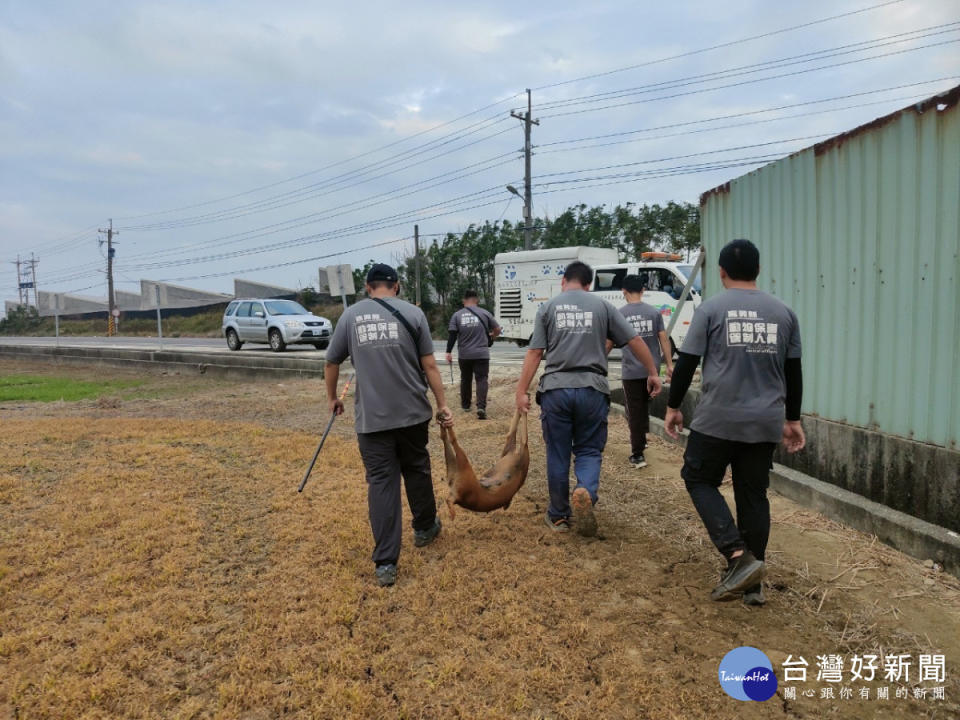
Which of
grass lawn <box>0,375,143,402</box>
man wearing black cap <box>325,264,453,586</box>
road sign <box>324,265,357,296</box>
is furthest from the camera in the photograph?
grass lawn <box>0,375,143,402</box>

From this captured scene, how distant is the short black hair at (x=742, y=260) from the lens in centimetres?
312

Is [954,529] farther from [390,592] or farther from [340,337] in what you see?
[340,337]

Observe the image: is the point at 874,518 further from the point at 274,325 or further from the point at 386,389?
the point at 274,325

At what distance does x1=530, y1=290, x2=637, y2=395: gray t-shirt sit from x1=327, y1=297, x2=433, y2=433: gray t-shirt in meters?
0.86

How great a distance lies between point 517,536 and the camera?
13.6 feet

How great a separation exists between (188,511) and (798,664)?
161 inches

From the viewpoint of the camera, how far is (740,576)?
119 inches

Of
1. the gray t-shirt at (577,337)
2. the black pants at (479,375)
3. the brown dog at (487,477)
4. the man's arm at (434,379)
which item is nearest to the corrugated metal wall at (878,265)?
the gray t-shirt at (577,337)

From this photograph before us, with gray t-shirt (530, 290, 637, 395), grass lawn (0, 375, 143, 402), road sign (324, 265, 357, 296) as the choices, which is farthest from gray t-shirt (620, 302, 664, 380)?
grass lawn (0, 375, 143, 402)

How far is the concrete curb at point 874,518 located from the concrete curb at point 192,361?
10.4 metres

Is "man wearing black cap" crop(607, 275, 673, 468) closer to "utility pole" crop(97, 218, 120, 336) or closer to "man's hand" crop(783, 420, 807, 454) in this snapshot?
"man's hand" crop(783, 420, 807, 454)

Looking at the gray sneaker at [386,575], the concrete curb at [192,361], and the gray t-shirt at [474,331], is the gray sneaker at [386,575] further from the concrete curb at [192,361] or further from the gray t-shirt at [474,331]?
the concrete curb at [192,361]

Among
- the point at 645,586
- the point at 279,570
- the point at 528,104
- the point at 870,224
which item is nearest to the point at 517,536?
the point at 645,586

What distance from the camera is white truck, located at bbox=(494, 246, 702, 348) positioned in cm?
1316
